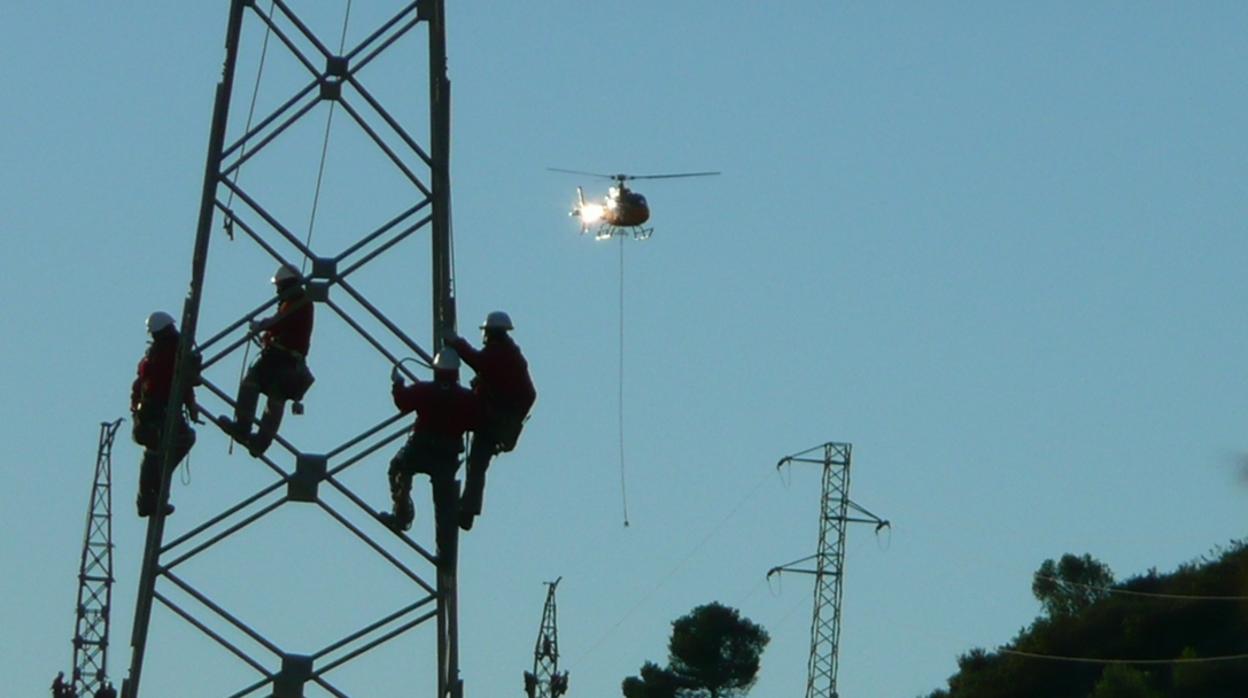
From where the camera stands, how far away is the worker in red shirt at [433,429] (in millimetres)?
20812

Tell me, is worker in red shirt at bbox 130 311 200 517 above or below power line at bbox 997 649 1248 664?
below

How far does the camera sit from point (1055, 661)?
92.2 metres

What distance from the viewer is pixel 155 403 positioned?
21797 millimetres

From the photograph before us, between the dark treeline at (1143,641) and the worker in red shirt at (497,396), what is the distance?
65332 millimetres

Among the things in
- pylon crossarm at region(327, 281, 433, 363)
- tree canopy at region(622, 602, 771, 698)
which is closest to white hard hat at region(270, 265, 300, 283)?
pylon crossarm at region(327, 281, 433, 363)

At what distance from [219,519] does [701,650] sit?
98562 mm

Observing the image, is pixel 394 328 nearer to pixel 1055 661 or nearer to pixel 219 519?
pixel 219 519

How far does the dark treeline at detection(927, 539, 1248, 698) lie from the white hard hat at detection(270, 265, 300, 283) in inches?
2651

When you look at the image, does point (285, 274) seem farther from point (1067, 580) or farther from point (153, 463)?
point (1067, 580)

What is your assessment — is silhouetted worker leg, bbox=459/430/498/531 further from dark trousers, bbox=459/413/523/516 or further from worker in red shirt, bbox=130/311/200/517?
worker in red shirt, bbox=130/311/200/517

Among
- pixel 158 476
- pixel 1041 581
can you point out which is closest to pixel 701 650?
pixel 1041 581

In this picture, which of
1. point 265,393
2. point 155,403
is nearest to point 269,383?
point 265,393

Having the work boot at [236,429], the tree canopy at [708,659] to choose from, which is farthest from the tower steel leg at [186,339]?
the tree canopy at [708,659]

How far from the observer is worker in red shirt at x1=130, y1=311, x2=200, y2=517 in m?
21.7
